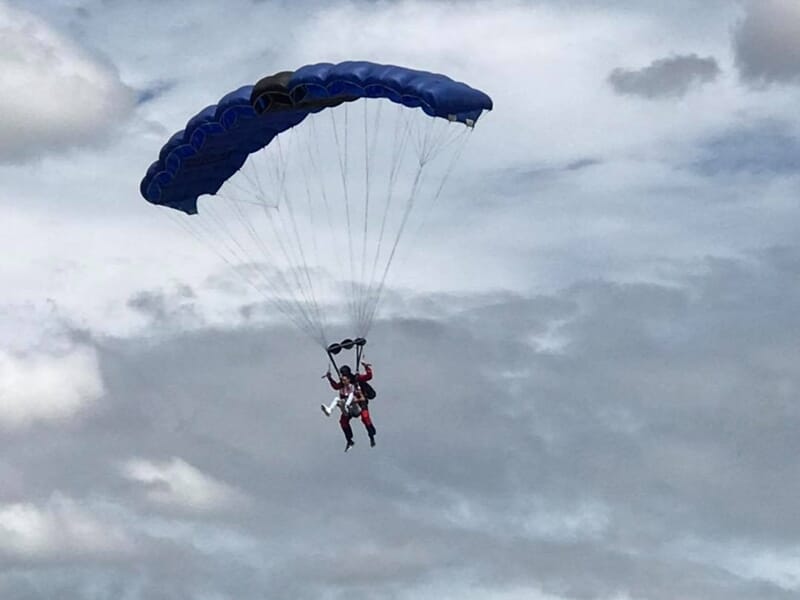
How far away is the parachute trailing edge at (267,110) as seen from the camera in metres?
60.3

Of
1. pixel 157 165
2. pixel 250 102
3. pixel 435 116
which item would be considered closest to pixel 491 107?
pixel 435 116

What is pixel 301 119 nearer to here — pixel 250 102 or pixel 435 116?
pixel 250 102

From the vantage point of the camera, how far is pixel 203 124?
65.2m

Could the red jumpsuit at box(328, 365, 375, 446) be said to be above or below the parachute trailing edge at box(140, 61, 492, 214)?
below

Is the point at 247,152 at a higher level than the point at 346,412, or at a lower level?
higher

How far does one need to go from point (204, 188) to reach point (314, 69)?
843 cm

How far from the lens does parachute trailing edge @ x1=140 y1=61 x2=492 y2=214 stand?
198 ft

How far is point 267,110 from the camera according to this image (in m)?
63.3

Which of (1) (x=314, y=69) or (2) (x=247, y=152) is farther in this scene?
(2) (x=247, y=152)

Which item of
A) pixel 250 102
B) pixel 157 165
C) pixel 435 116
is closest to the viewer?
pixel 435 116

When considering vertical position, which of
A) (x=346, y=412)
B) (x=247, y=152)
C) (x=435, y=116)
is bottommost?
(x=346, y=412)

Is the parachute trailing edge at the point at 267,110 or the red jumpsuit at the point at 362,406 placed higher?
the parachute trailing edge at the point at 267,110

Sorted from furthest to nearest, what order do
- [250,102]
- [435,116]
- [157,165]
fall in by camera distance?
[157,165]
[250,102]
[435,116]

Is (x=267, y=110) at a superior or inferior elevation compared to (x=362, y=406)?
superior
